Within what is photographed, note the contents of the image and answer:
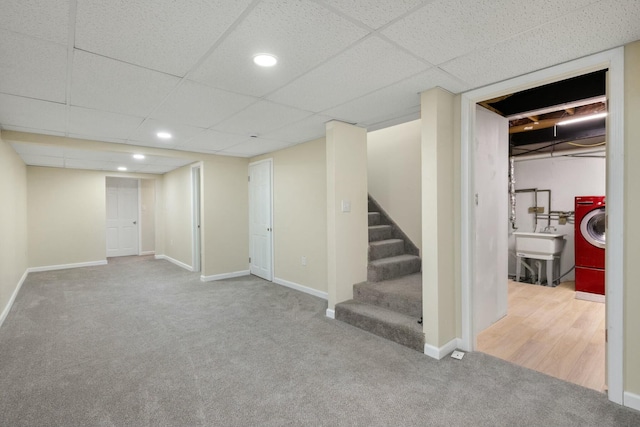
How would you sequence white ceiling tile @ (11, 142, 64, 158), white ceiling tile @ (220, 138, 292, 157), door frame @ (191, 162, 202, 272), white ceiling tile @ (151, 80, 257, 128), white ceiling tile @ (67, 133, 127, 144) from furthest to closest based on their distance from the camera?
1. door frame @ (191, 162, 202, 272)
2. white ceiling tile @ (220, 138, 292, 157)
3. white ceiling tile @ (11, 142, 64, 158)
4. white ceiling tile @ (67, 133, 127, 144)
5. white ceiling tile @ (151, 80, 257, 128)

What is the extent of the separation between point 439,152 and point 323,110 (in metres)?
1.17

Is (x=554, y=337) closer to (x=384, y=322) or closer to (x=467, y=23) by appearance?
(x=384, y=322)

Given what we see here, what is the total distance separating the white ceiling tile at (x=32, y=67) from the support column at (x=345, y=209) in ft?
7.51

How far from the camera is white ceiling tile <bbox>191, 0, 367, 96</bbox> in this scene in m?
1.47

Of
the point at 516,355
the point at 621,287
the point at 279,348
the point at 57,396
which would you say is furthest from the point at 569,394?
the point at 57,396

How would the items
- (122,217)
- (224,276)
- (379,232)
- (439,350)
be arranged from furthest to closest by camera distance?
(122,217), (224,276), (379,232), (439,350)

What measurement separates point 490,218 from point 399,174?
5.44ft

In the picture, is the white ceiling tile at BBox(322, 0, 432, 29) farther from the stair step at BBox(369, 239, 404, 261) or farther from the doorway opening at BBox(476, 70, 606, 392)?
the stair step at BBox(369, 239, 404, 261)

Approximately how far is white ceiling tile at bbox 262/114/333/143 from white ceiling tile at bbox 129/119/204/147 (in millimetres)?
906

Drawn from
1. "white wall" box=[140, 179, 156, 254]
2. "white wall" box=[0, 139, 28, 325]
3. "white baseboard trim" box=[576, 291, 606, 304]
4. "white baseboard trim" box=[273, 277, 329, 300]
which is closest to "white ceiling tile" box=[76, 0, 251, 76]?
"white wall" box=[0, 139, 28, 325]

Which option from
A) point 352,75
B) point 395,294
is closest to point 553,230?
point 395,294

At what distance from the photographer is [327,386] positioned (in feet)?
6.91

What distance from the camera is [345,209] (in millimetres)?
3412

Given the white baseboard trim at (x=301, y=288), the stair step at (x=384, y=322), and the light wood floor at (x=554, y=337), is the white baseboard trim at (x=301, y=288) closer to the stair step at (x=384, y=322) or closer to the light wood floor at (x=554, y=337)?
the stair step at (x=384, y=322)
